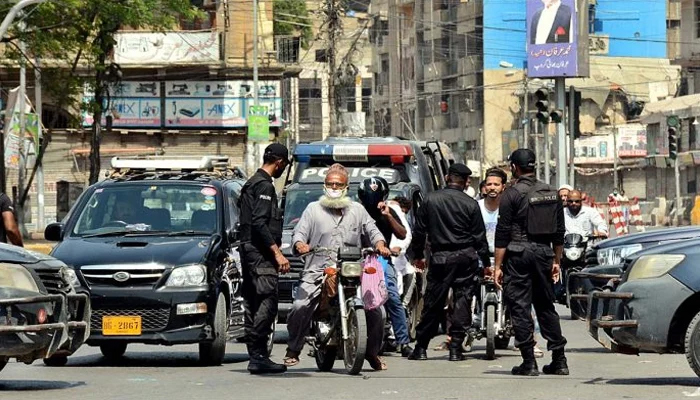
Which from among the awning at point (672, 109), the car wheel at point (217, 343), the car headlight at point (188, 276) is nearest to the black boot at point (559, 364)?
the car wheel at point (217, 343)

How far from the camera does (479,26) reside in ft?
283

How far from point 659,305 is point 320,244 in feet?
10.1

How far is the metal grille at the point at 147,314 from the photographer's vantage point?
47.3 feet

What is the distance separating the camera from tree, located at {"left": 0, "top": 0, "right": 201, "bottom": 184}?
137ft

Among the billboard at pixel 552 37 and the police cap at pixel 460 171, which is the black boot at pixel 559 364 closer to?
the police cap at pixel 460 171

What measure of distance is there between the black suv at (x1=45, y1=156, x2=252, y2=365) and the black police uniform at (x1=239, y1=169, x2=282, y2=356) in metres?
0.98

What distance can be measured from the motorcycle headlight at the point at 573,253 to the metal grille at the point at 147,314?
7.76 meters

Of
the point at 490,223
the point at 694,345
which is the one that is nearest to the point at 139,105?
the point at 490,223

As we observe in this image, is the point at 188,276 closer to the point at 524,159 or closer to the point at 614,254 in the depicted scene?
the point at 524,159

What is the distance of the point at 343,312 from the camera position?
13266mm

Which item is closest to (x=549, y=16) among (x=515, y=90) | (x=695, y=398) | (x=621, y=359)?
(x=515, y=90)

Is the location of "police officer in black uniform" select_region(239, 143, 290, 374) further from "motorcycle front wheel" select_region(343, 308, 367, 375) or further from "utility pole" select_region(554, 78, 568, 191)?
"utility pole" select_region(554, 78, 568, 191)

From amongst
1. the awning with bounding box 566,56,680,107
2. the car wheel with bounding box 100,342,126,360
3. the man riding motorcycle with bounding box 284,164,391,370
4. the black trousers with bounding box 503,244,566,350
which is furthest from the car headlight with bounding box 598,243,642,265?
the awning with bounding box 566,56,680,107

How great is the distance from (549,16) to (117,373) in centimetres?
4083
